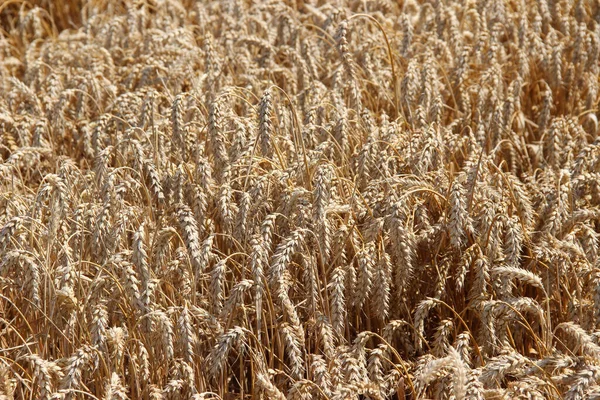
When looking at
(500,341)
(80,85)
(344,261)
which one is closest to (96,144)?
(80,85)

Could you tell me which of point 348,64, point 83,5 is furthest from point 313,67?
point 83,5

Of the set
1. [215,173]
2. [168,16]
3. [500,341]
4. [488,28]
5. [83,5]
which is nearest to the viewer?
[500,341]

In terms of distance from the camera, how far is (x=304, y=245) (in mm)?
2535

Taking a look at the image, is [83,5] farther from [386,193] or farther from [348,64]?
[386,193]

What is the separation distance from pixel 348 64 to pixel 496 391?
1.41 meters

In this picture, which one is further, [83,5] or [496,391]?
[83,5]

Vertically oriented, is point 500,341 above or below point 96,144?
below

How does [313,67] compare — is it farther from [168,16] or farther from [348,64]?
[168,16]

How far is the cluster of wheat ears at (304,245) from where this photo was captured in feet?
7.83

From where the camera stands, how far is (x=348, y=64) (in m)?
3.16

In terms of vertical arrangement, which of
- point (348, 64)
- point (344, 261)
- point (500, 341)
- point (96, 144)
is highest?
point (348, 64)

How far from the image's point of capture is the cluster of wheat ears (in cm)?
239

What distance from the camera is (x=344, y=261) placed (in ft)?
9.03

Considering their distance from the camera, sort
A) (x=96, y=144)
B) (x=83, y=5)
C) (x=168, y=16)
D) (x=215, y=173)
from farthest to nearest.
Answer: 1. (x=83, y=5)
2. (x=168, y=16)
3. (x=96, y=144)
4. (x=215, y=173)
